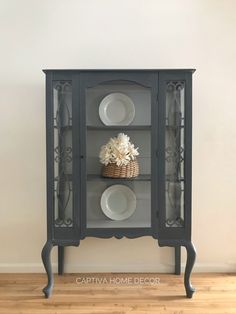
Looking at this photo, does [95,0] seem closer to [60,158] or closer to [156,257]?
[60,158]

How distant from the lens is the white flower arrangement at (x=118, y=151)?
196 cm

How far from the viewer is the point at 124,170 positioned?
6.49 feet

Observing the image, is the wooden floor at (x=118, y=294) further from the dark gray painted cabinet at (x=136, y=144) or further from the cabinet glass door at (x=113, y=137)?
the cabinet glass door at (x=113, y=137)

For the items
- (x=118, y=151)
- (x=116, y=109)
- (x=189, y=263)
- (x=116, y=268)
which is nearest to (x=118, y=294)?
(x=116, y=268)

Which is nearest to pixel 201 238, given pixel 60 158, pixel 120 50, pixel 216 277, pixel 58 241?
→ pixel 216 277

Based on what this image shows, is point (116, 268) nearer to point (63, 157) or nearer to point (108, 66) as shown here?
point (63, 157)

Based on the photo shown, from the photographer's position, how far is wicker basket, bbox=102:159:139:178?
1979 millimetres

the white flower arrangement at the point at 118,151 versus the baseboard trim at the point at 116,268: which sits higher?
the white flower arrangement at the point at 118,151

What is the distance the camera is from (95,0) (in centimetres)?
224

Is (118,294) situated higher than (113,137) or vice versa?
(113,137)

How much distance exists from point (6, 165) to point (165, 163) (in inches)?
47.7

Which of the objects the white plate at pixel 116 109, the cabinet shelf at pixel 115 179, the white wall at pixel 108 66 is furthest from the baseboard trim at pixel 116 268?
the white plate at pixel 116 109

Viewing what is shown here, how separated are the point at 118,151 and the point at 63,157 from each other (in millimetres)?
362

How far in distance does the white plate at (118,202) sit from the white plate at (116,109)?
442 millimetres
